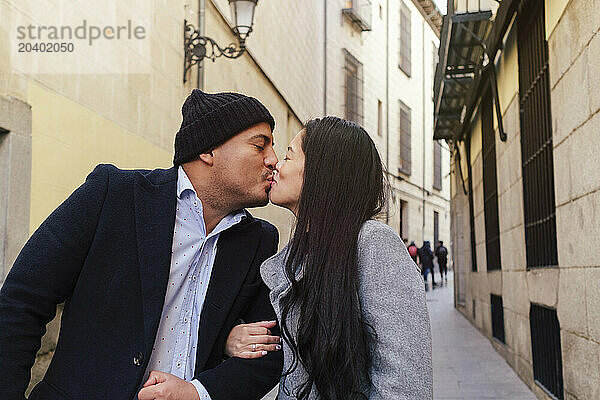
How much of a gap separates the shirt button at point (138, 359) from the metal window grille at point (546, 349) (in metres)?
4.35

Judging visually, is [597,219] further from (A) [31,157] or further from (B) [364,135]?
(A) [31,157]

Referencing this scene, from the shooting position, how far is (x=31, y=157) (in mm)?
5418

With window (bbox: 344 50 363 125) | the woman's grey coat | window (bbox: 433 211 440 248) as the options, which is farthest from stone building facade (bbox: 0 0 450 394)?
window (bbox: 433 211 440 248)

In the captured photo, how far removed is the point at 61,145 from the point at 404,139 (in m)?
23.8

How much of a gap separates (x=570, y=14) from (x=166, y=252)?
3.61 metres

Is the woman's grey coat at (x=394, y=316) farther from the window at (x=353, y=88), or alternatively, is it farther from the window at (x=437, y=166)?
the window at (x=437, y=166)

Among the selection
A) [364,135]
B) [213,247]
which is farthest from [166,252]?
[364,135]

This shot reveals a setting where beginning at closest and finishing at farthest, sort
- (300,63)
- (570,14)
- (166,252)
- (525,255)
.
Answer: (166,252) < (570,14) < (525,255) < (300,63)

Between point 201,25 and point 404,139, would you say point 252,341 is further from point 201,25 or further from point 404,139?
point 404,139

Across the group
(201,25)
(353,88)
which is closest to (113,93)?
(201,25)

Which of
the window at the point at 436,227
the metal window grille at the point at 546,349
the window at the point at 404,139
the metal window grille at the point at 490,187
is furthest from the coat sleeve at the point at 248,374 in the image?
the window at the point at 436,227

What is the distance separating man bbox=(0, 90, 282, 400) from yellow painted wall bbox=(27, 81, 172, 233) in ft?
10.9

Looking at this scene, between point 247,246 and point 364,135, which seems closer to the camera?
point 364,135

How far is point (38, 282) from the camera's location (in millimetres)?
2141
